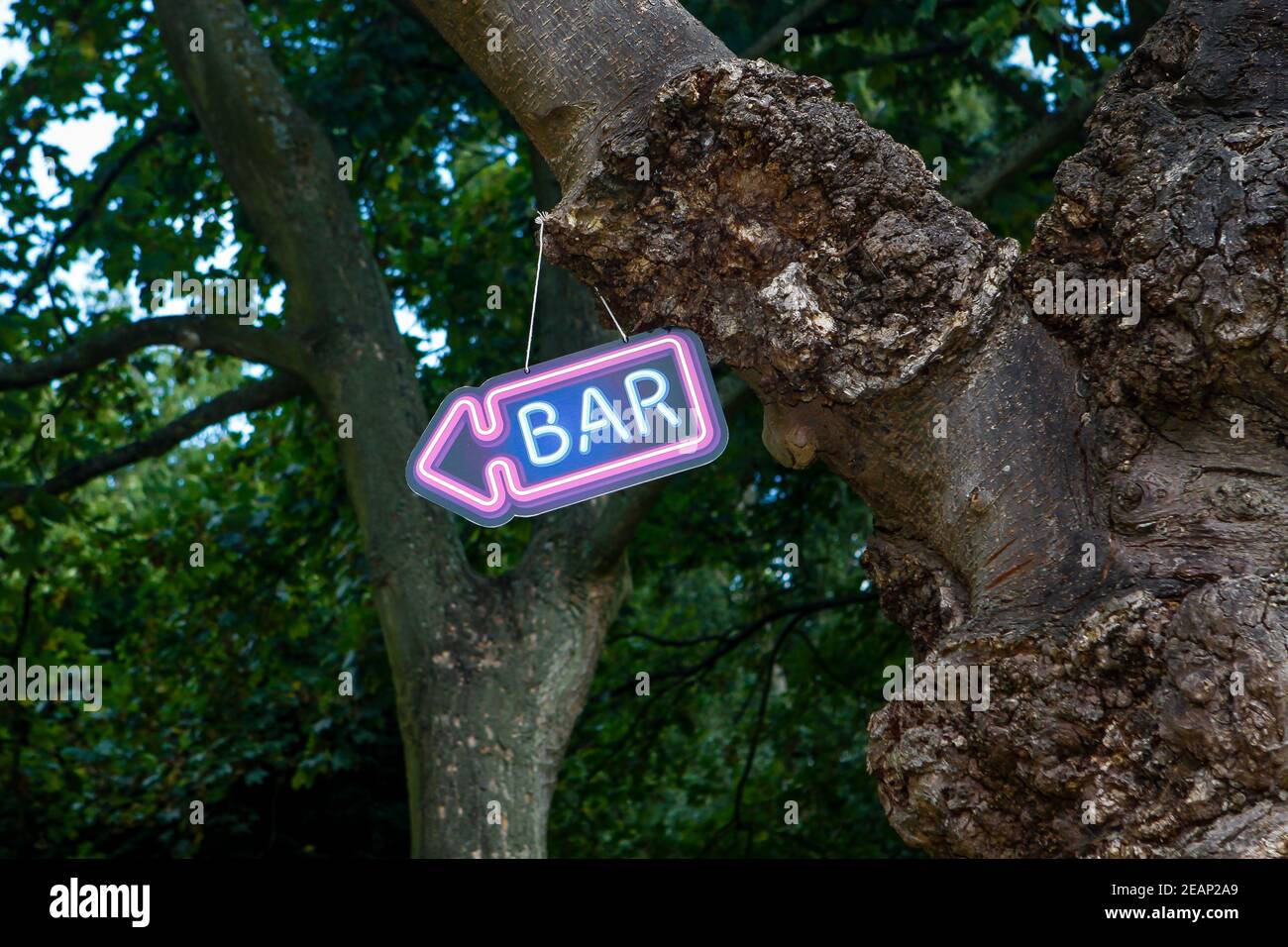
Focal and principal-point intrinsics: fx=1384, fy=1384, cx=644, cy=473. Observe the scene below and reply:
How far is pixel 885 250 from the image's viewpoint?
9.84 feet

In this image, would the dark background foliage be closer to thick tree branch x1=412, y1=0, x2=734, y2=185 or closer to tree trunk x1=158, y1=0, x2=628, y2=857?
tree trunk x1=158, y1=0, x2=628, y2=857

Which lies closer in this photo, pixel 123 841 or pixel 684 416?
pixel 684 416

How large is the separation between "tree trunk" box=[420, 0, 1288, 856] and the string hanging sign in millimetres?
111

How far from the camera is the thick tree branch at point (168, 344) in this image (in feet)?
19.8

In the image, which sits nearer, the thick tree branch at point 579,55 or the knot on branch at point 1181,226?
the knot on branch at point 1181,226

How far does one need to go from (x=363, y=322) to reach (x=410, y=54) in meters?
2.01

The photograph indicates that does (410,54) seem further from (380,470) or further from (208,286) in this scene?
(380,470)

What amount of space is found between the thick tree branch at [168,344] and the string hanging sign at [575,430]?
286cm

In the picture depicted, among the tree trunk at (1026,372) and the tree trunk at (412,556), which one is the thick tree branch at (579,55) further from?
the tree trunk at (412,556)

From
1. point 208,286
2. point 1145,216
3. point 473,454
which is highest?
point 208,286

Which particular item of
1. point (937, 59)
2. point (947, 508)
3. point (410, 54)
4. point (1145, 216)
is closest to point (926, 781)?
point (947, 508)

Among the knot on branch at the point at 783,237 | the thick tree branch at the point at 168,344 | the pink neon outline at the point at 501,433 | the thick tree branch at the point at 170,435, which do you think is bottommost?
the pink neon outline at the point at 501,433

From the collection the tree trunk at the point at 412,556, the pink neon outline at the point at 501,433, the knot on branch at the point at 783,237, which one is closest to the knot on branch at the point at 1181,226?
the knot on branch at the point at 783,237

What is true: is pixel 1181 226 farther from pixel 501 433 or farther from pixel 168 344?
pixel 168 344
